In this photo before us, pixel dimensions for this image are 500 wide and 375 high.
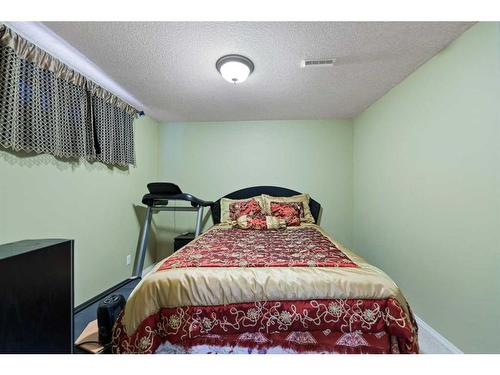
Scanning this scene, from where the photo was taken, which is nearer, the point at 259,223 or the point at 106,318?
the point at 106,318

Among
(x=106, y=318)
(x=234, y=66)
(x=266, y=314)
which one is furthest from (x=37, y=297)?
(x=234, y=66)

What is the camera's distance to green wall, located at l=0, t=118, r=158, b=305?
1525mm

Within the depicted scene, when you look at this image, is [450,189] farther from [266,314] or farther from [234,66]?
[234,66]

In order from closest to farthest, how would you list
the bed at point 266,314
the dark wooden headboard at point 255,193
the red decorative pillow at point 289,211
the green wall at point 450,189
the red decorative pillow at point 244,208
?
1. the bed at point 266,314
2. the green wall at point 450,189
3. the red decorative pillow at point 289,211
4. the red decorative pillow at point 244,208
5. the dark wooden headboard at point 255,193

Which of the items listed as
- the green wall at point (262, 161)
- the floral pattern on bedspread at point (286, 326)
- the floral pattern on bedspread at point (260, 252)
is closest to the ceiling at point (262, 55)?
the green wall at point (262, 161)

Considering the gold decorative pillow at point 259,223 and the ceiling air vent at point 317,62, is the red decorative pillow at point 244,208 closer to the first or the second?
the gold decorative pillow at point 259,223

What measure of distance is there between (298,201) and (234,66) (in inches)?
76.8

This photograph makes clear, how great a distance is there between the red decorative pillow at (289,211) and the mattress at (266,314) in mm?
1531

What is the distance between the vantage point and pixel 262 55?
68.2 inches

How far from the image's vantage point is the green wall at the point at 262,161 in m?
3.33

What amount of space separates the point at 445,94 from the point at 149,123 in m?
3.30

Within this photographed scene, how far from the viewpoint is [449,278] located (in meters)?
1.59
